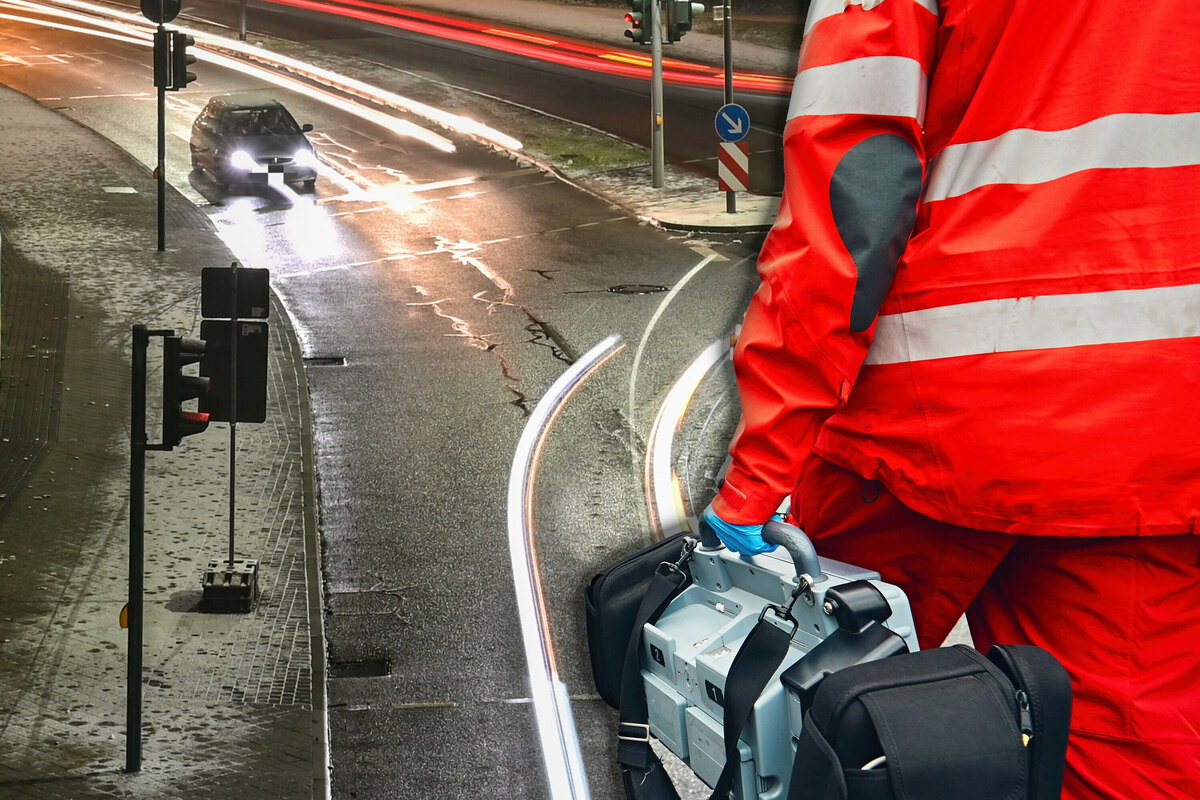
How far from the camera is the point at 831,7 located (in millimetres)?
2334

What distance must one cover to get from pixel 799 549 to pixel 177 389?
181 inches

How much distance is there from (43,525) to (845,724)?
7767mm

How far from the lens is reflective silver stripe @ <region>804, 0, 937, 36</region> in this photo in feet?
7.38

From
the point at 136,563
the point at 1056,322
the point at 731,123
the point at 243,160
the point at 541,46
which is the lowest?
the point at 243,160

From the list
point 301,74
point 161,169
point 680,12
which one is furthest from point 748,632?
point 301,74

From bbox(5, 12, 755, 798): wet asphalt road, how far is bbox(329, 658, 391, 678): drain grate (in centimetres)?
1

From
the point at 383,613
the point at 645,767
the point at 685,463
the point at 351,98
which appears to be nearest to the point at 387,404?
the point at 685,463

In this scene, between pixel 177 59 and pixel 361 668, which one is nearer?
pixel 361 668

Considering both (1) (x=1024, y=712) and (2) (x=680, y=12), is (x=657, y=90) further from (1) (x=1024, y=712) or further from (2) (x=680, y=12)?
(1) (x=1024, y=712)

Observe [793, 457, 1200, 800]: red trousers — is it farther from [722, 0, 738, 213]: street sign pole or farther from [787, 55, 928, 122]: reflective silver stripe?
Answer: [722, 0, 738, 213]: street sign pole

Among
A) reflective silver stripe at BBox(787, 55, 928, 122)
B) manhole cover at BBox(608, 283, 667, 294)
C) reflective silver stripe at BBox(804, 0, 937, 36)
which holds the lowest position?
manhole cover at BBox(608, 283, 667, 294)

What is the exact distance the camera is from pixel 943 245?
230 centimetres

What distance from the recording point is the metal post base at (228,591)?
25.1 ft

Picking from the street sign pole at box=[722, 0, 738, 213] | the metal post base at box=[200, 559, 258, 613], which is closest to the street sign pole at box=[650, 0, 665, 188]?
the street sign pole at box=[722, 0, 738, 213]
